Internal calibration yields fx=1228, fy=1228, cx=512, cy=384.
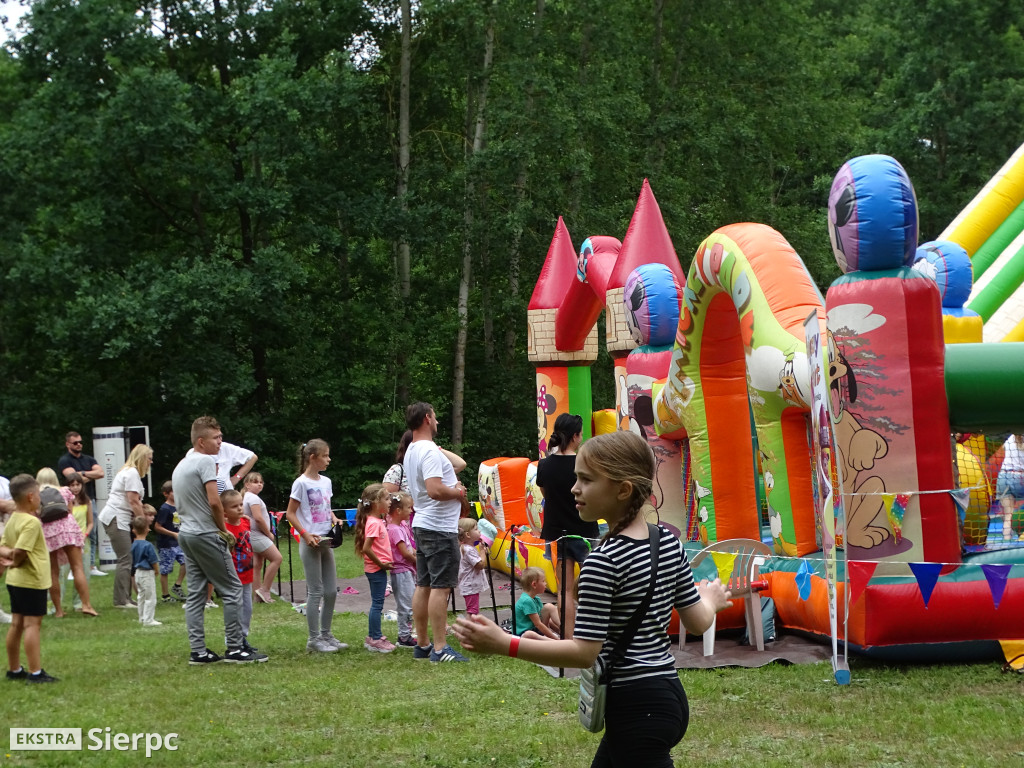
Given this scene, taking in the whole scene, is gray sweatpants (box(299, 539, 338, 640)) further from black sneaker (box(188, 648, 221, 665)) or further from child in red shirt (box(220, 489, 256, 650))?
black sneaker (box(188, 648, 221, 665))

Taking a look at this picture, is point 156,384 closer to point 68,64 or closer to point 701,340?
point 68,64

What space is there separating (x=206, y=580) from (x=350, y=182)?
677 inches

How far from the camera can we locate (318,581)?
897 cm

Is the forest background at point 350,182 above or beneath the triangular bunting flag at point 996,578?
above

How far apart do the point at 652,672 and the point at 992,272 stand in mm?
12272

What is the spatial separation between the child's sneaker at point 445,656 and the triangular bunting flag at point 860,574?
267 centimetres

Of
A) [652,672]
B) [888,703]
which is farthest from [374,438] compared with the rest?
[652,672]

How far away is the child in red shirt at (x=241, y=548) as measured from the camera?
941 centimetres

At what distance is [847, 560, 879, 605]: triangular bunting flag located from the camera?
7.26 meters

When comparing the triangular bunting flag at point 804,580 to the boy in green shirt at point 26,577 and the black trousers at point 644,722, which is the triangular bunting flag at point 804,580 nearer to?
the boy in green shirt at point 26,577

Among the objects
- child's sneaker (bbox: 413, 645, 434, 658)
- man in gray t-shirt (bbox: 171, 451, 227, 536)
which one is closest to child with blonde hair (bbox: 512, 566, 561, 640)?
child's sneaker (bbox: 413, 645, 434, 658)

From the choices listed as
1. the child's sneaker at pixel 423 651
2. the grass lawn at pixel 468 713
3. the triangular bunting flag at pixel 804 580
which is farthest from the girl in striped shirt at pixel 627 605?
the child's sneaker at pixel 423 651

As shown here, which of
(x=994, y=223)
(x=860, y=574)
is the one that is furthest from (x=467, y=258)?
(x=860, y=574)

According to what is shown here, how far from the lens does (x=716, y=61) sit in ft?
92.3
